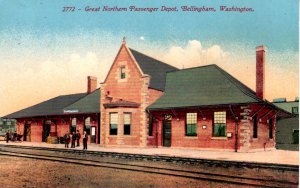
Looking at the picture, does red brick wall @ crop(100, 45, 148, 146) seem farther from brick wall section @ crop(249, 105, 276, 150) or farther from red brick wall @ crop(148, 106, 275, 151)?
brick wall section @ crop(249, 105, 276, 150)

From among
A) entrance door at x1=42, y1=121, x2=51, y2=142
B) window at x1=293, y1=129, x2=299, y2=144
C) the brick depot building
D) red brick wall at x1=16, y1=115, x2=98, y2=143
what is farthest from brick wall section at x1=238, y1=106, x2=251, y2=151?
entrance door at x1=42, y1=121, x2=51, y2=142

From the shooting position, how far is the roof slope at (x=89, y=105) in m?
29.6

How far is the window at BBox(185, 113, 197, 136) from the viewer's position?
23.0 m

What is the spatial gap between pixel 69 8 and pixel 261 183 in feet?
31.1

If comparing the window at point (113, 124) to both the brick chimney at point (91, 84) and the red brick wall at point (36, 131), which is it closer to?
the brick chimney at point (91, 84)

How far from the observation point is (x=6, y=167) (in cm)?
1416

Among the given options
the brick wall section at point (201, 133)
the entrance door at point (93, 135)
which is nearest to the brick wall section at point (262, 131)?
the brick wall section at point (201, 133)

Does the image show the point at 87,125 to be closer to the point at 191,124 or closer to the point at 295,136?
the point at 191,124

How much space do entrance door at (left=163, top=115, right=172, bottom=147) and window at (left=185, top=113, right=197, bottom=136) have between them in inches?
69.3

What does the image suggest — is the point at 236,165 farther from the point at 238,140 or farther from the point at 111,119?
the point at 111,119

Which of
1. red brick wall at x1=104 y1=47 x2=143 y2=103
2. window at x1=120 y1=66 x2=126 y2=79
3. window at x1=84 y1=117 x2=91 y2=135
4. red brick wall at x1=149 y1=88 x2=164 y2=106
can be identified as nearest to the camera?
red brick wall at x1=104 y1=47 x2=143 y2=103

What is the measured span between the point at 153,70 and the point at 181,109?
18.4ft

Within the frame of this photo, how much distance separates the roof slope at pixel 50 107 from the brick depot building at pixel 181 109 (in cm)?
630

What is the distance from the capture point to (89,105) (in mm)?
30703
